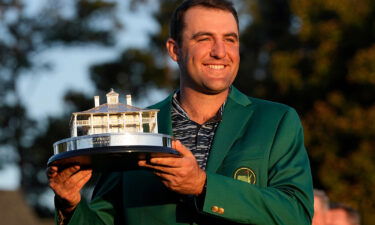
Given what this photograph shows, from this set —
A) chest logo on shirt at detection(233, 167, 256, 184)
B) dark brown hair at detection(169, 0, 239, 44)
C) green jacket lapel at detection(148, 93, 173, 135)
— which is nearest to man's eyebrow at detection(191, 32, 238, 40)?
dark brown hair at detection(169, 0, 239, 44)

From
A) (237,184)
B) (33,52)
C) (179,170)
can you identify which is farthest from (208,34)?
(33,52)

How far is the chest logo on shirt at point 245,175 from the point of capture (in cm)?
535

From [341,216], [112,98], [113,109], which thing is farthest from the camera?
[341,216]

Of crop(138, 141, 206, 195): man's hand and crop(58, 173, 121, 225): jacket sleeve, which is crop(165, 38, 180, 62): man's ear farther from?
crop(138, 141, 206, 195): man's hand

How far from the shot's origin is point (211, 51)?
5.76 metres

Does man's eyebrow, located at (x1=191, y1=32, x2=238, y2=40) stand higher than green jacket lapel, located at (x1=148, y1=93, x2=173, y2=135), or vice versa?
man's eyebrow, located at (x1=191, y1=32, x2=238, y2=40)

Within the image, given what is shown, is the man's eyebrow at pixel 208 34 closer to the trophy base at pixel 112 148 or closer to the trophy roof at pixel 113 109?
the trophy roof at pixel 113 109

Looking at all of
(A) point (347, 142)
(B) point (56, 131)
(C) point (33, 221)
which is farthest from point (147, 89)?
(A) point (347, 142)

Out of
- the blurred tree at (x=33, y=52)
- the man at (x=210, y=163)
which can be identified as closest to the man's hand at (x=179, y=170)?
the man at (x=210, y=163)

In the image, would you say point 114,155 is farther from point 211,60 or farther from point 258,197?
point 211,60

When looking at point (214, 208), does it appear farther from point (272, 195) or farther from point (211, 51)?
point (211, 51)

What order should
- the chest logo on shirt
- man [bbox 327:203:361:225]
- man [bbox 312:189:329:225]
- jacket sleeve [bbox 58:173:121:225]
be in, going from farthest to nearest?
man [bbox 327:203:361:225]
man [bbox 312:189:329:225]
jacket sleeve [bbox 58:173:121:225]
the chest logo on shirt

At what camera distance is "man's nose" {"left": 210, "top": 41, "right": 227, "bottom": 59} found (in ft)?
18.7

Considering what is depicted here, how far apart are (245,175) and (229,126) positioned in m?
0.35
